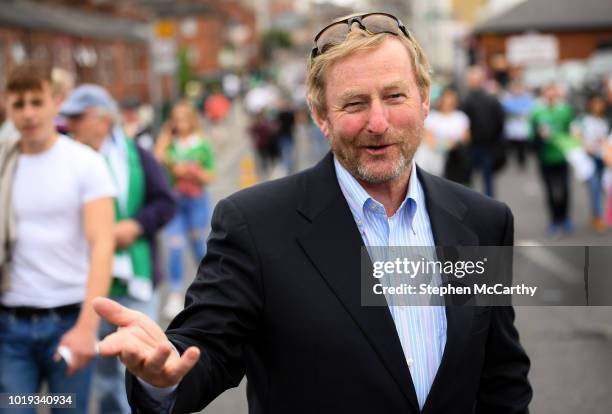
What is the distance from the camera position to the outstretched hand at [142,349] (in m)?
1.93

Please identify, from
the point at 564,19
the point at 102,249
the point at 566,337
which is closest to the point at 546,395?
the point at 566,337

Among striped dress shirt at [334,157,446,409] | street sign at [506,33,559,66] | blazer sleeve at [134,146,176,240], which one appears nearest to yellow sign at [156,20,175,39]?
street sign at [506,33,559,66]

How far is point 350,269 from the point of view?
7.70 feet

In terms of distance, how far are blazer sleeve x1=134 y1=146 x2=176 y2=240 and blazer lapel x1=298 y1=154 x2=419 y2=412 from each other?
9.26 feet

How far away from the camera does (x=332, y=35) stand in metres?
2.47

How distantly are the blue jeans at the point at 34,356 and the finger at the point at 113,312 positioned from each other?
2.01 meters

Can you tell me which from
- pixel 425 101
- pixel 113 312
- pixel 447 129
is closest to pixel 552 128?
pixel 447 129

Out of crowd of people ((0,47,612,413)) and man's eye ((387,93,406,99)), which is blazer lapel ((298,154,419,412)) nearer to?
man's eye ((387,93,406,99))

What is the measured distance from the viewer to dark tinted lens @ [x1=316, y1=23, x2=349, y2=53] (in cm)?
245

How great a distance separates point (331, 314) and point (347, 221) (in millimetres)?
264

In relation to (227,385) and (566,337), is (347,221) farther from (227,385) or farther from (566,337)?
(566,337)

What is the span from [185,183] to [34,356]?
5.29 m

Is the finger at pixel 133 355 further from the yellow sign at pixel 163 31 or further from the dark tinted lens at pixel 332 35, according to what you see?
the yellow sign at pixel 163 31

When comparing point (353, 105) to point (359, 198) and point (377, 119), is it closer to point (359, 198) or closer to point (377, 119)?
point (377, 119)
